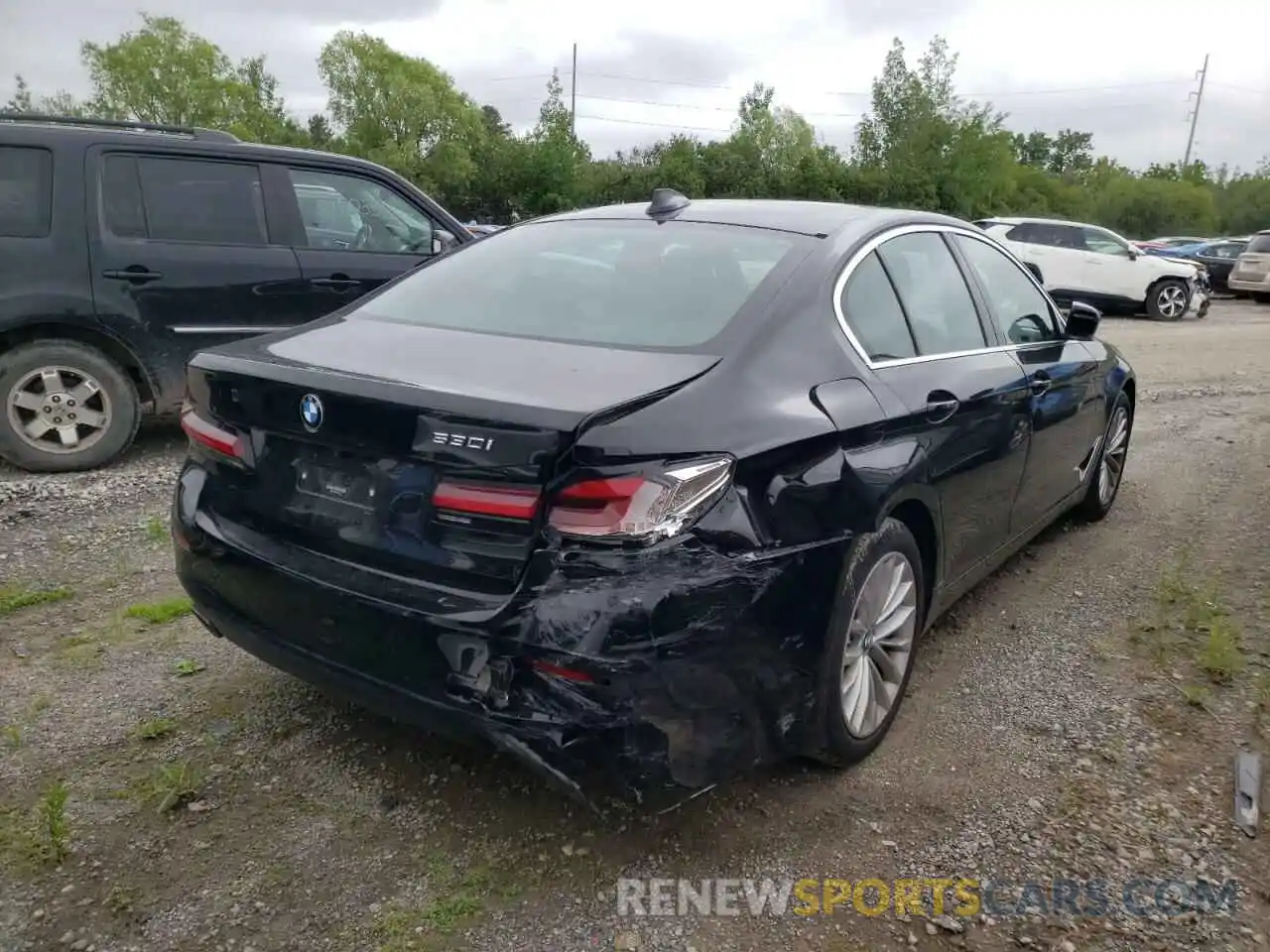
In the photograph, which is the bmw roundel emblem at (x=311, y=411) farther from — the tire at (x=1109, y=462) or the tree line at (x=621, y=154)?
the tree line at (x=621, y=154)

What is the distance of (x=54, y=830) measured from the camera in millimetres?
2467

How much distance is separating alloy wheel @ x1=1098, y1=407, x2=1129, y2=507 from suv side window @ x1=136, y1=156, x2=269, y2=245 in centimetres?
489

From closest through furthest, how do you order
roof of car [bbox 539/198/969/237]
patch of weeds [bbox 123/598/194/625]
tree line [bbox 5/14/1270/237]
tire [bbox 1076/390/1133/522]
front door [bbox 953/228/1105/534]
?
1. roof of car [bbox 539/198/969/237]
2. patch of weeds [bbox 123/598/194/625]
3. front door [bbox 953/228/1105/534]
4. tire [bbox 1076/390/1133/522]
5. tree line [bbox 5/14/1270/237]

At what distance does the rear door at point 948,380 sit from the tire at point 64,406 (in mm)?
4358

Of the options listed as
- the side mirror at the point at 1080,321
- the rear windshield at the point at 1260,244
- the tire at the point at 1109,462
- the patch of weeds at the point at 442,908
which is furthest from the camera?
the rear windshield at the point at 1260,244

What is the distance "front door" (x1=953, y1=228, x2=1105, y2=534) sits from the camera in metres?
3.91

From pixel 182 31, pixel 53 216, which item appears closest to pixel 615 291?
pixel 53 216

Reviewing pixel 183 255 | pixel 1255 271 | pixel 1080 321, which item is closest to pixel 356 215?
pixel 183 255

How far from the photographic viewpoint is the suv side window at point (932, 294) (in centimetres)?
331

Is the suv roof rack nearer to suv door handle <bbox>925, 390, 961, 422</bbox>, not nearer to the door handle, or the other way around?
the door handle

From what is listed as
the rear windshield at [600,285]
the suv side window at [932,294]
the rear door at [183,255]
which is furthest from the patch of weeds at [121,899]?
the rear door at [183,255]

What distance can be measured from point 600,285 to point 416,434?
1015 mm

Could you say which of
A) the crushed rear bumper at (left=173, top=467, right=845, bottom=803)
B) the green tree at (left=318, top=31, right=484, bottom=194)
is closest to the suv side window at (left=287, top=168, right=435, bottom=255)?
the crushed rear bumper at (left=173, top=467, right=845, bottom=803)

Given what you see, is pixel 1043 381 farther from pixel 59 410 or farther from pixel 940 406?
pixel 59 410
